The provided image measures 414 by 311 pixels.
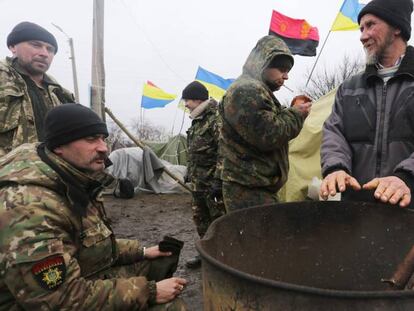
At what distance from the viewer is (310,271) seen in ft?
6.02

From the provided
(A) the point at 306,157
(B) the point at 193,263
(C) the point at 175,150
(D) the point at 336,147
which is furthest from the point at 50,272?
(C) the point at 175,150

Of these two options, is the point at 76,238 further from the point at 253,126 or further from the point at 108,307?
the point at 253,126

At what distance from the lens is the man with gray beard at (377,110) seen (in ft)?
5.80

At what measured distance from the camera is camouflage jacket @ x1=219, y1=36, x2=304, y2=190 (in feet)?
7.96

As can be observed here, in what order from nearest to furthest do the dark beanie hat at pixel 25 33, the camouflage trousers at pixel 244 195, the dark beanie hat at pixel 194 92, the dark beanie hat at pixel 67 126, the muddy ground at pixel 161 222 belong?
the dark beanie hat at pixel 67 126
the camouflage trousers at pixel 244 195
the dark beanie hat at pixel 25 33
the muddy ground at pixel 161 222
the dark beanie hat at pixel 194 92

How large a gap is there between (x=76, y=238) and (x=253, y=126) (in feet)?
4.19

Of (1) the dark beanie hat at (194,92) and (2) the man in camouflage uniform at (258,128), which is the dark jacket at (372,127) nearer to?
(2) the man in camouflage uniform at (258,128)

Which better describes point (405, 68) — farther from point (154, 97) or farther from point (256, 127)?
point (154, 97)

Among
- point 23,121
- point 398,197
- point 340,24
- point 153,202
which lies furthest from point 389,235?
point 153,202

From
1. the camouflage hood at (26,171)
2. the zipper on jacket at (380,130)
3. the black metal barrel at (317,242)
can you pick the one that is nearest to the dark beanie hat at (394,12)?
the zipper on jacket at (380,130)

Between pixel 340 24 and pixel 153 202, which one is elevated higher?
pixel 340 24

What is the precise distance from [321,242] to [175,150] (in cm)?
1079

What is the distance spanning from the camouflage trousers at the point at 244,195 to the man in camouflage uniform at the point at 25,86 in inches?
57.4

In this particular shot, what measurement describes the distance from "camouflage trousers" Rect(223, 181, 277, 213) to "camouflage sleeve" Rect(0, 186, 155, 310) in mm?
1200
